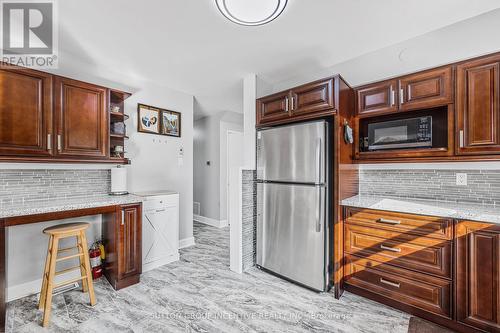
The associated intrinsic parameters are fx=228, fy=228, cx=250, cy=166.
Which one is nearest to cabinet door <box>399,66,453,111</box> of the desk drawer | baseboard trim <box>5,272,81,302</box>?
the desk drawer

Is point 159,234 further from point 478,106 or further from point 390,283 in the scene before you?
point 478,106

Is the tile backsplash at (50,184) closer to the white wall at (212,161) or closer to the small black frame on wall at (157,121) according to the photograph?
the small black frame on wall at (157,121)

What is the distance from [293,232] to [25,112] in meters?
2.79

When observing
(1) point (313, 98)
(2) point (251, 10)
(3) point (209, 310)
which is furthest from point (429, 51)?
(3) point (209, 310)

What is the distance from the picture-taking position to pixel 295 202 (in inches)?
94.5

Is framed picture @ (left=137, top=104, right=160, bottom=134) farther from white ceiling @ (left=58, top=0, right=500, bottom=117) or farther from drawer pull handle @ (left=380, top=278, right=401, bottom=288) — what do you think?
drawer pull handle @ (left=380, top=278, right=401, bottom=288)

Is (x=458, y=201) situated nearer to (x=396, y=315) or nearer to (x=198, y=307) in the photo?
(x=396, y=315)

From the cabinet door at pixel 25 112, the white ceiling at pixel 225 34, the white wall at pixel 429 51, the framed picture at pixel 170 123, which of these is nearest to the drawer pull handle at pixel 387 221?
the white wall at pixel 429 51

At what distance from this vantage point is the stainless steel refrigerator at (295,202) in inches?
87.7

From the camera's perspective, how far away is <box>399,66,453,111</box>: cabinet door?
1.93 m

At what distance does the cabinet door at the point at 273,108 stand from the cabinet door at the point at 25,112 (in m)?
2.16

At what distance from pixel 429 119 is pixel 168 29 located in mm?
2482

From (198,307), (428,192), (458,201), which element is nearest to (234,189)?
(198,307)

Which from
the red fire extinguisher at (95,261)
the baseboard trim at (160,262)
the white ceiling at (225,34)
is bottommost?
the baseboard trim at (160,262)
